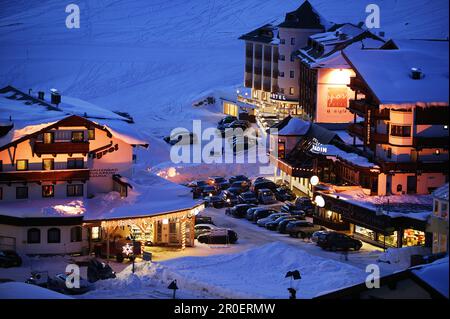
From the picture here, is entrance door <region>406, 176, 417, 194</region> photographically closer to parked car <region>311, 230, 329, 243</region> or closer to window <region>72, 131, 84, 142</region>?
parked car <region>311, 230, 329, 243</region>

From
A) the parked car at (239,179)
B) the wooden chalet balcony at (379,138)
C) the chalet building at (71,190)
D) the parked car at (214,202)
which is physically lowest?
the parked car at (214,202)

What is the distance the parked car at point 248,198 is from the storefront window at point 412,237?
29.0 ft

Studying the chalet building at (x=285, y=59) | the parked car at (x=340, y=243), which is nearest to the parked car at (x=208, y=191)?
the parked car at (x=340, y=243)

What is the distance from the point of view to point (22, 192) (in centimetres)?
2920

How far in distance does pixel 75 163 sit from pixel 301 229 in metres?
6.88

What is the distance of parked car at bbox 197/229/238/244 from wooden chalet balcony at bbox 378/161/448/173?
5.08 m

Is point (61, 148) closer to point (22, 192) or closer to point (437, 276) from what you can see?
point (22, 192)

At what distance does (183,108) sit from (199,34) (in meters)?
34.1

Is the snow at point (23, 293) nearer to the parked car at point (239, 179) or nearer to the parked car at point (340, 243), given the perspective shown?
the parked car at point (340, 243)

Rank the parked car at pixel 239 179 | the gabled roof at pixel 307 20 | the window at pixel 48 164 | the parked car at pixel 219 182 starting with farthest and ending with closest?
the gabled roof at pixel 307 20 → the parked car at pixel 239 179 → the parked car at pixel 219 182 → the window at pixel 48 164

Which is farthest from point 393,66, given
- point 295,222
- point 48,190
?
point 48,190

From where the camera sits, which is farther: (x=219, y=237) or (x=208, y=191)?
(x=208, y=191)

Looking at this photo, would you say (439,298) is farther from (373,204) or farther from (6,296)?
(373,204)

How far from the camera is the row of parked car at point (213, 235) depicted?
1129 inches
